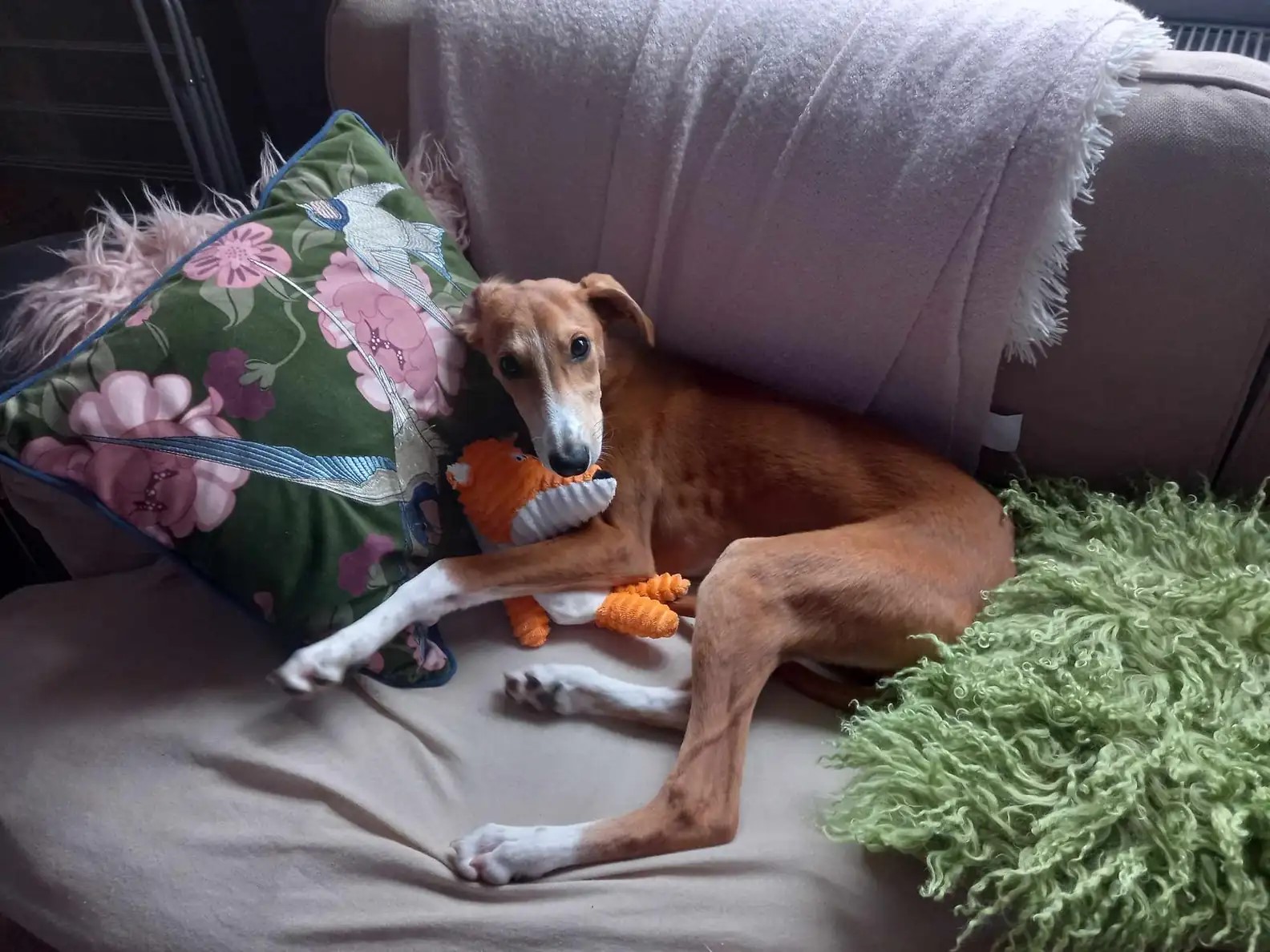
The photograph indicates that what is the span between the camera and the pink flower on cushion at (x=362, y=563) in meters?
1.24

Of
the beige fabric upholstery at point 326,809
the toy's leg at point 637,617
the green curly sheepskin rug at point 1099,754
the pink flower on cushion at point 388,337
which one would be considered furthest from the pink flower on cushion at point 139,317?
the green curly sheepskin rug at point 1099,754

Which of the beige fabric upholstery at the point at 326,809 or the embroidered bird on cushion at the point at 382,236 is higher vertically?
the embroidered bird on cushion at the point at 382,236

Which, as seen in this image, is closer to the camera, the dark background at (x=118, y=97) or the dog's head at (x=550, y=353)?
the dog's head at (x=550, y=353)

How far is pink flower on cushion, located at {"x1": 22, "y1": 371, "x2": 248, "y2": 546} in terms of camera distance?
1.15 m

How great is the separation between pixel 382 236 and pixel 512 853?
93cm

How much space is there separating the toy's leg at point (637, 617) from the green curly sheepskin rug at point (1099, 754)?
31cm

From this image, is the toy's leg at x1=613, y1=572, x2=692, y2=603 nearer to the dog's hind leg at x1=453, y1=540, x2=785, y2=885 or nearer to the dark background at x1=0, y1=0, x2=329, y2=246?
the dog's hind leg at x1=453, y1=540, x2=785, y2=885

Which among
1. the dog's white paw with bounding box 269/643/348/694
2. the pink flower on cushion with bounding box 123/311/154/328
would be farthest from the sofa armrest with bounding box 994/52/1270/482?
the pink flower on cushion with bounding box 123/311/154/328

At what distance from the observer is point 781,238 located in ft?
4.70

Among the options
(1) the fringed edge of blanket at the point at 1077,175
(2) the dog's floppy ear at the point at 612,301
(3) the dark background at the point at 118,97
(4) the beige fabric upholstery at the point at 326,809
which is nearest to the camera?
(4) the beige fabric upholstery at the point at 326,809

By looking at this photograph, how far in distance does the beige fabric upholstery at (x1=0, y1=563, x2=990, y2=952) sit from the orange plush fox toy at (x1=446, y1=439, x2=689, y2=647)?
0.36ft

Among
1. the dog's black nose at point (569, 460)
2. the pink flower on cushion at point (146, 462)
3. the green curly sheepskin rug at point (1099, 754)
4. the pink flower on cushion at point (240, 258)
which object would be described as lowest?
the green curly sheepskin rug at point (1099, 754)

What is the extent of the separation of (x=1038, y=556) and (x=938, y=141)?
62cm

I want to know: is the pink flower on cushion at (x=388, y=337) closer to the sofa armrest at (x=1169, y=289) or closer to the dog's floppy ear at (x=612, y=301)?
the dog's floppy ear at (x=612, y=301)
